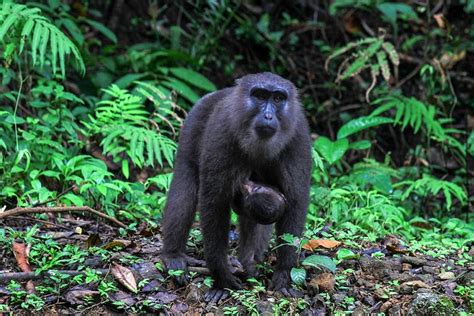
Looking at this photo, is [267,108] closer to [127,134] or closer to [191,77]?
[127,134]

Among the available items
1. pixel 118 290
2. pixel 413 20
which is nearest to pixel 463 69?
pixel 413 20

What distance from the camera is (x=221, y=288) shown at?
5750mm

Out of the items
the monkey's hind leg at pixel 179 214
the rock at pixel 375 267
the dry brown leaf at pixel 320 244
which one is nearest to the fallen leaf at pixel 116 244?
the monkey's hind leg at pixel 179 214

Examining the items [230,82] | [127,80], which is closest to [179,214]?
[127,80]

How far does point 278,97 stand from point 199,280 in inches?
62.6

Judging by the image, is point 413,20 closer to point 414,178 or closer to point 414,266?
point 414,178

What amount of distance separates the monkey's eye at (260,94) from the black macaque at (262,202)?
67cm

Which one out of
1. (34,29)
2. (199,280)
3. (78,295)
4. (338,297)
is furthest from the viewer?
(34,29)

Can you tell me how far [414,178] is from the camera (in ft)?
33.0

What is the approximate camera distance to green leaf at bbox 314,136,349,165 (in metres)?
8.80

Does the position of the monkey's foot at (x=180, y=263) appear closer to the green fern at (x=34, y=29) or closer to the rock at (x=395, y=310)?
the rock at (x=395, y=310)

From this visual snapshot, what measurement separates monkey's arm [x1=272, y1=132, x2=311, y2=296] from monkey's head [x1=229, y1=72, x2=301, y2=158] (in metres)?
0.14

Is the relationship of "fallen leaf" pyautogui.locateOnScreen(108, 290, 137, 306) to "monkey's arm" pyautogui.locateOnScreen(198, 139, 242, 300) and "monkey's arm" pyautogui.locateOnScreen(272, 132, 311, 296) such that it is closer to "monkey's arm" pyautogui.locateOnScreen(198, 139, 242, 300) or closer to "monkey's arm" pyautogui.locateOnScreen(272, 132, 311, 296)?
"monkey's arm" pyautogui.locateOnScreen(198, 139, 242, 300)

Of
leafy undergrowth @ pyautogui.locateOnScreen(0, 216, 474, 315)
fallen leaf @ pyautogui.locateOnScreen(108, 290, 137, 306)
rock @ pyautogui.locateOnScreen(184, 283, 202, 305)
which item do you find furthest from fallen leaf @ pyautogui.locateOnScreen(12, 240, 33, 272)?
rock @ pyautogui.locateOnScreen(184, 283, 202, 305)
